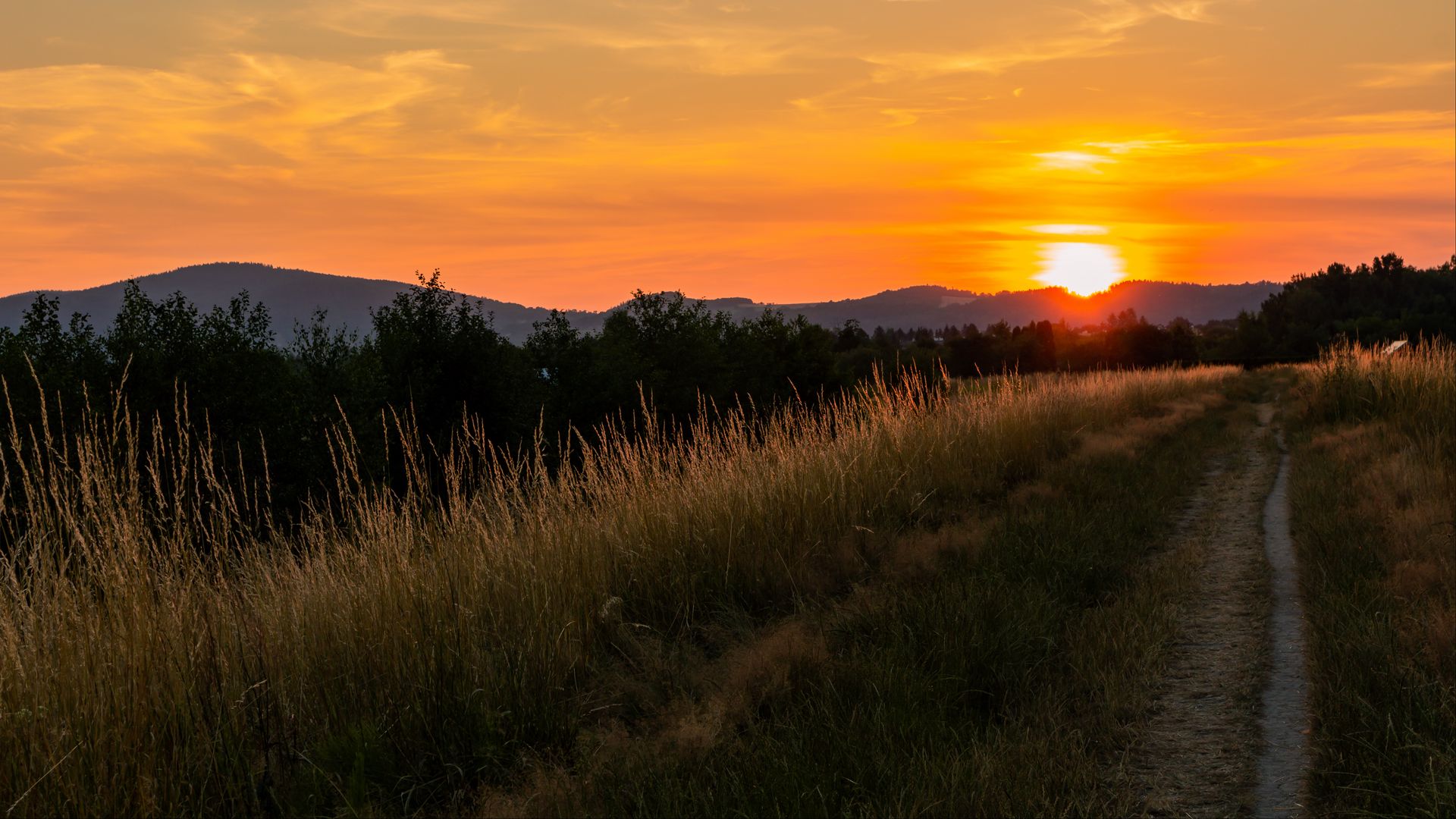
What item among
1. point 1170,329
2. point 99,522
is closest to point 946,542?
point 99,522

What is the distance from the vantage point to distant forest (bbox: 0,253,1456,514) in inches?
1219

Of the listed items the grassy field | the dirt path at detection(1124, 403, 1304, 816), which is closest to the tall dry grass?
the dirt path at detection(1124, 403, 1304, 816)

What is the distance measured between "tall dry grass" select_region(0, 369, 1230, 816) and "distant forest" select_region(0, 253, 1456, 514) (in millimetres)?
1779

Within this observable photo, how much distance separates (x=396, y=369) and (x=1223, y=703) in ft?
122

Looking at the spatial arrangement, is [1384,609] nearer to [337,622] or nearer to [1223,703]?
[1223,703]

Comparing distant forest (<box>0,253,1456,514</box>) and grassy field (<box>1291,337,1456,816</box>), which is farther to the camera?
distant forest (<box>0,253,1456,514</box>)

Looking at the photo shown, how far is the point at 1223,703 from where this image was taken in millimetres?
4914

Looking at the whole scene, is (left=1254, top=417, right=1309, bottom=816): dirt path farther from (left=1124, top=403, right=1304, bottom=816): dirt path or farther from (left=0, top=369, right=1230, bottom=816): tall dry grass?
(left=0, top=369, right=1230, bottom=816): tall dry grass

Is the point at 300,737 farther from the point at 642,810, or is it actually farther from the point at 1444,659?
the point at 1444,659

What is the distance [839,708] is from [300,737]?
264 centimetres

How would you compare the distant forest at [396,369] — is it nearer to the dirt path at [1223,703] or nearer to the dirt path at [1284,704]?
the dirt path at [1223,703]

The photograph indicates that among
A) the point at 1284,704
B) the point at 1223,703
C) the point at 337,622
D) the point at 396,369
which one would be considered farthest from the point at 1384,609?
the point at 396,369

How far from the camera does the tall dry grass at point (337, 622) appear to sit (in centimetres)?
396

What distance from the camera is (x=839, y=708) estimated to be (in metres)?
4.64
